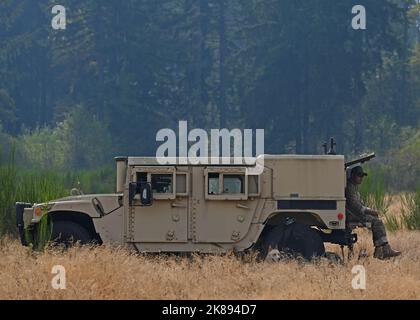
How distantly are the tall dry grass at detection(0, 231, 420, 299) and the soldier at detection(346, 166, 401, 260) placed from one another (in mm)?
455

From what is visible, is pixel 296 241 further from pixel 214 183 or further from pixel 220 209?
pixel 214 183

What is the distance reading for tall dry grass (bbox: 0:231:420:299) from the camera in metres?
11.0

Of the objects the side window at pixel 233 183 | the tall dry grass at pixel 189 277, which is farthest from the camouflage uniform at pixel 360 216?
the side window at pixel 233 183

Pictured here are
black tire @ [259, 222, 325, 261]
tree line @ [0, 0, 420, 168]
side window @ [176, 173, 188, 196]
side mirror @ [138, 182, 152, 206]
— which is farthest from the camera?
tree line @ [0, 0, 420, 168]

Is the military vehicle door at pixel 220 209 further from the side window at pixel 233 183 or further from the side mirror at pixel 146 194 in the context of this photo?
the side mirror at pixel 146 194

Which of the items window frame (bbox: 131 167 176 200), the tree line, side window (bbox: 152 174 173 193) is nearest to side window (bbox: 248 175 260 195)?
window frame (bbox: 131 167 176 200)

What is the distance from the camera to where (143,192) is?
45.0ft

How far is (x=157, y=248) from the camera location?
548 inches

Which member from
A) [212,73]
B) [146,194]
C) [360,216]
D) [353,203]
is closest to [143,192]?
[146,194]

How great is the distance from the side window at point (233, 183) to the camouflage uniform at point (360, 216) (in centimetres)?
168

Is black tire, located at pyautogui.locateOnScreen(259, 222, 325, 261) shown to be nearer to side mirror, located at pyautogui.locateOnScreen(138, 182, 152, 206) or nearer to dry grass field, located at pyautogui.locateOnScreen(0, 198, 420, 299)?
dry grass field, located at pyautogui.locateOnScreen(0, 198, 420, 299)

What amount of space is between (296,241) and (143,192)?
2308 millimetres

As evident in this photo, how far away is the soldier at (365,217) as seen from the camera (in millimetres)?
14320
